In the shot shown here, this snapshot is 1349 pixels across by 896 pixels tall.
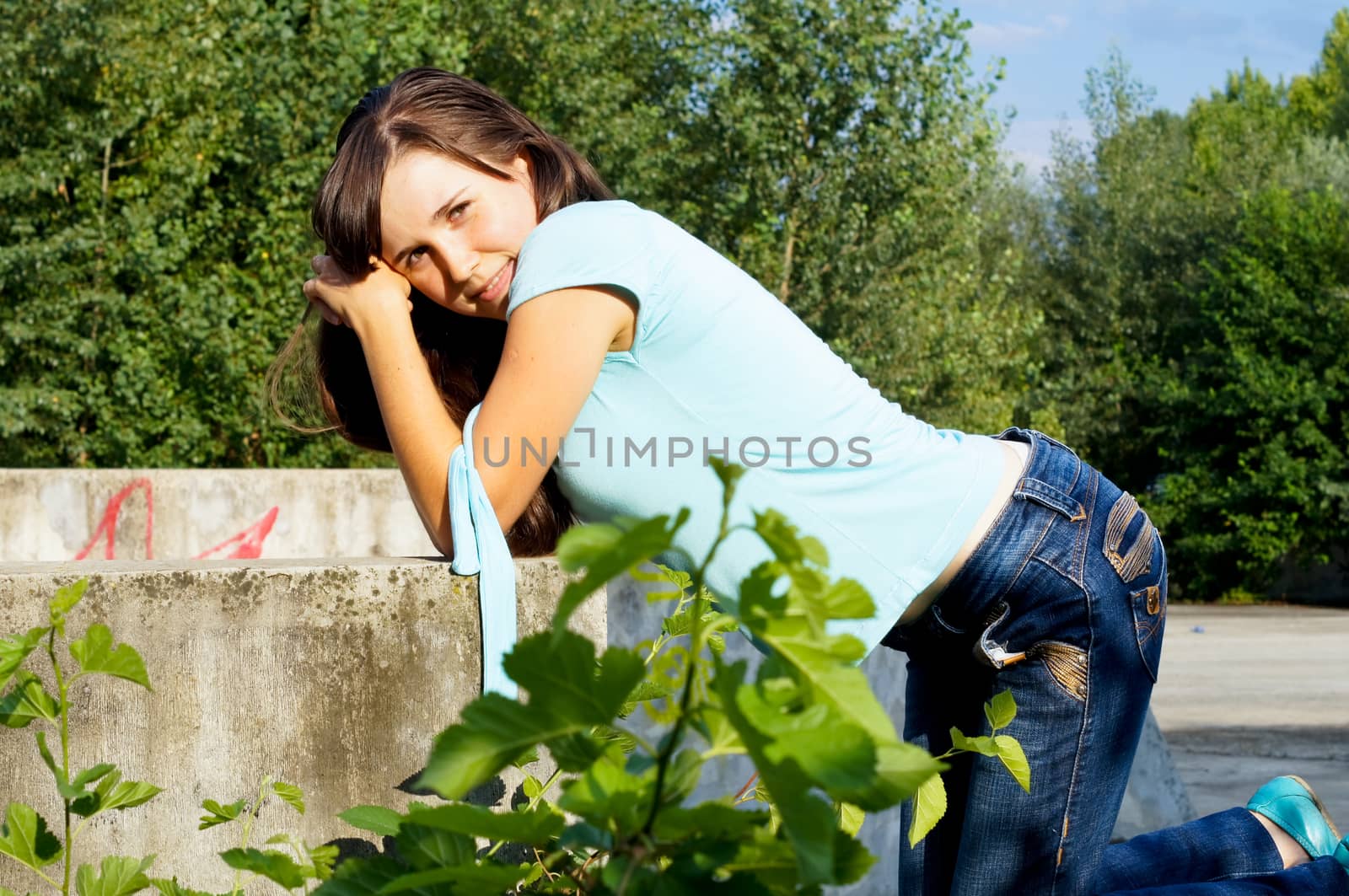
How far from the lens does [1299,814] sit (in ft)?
7.97

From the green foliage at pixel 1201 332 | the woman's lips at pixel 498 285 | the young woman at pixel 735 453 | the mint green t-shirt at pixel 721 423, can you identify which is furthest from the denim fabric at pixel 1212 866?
the green foliage at pixel 1201 332

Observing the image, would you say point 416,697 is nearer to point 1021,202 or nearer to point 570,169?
point 570,169

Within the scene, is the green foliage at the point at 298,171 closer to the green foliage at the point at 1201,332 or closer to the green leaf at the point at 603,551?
the green foliage at the point at 1201,332

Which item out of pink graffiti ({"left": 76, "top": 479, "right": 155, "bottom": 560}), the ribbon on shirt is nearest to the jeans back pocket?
the ribbon on shirt

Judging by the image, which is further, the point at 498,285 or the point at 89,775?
the point at 498,285

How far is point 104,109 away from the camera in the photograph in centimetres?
1134

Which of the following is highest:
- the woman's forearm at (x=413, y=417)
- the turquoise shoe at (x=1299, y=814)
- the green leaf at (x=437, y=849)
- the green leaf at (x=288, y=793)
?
the woman's forearm at (x=413, y=417)

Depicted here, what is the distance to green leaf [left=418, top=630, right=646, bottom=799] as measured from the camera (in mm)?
603

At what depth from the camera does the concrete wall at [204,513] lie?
702 centimetres

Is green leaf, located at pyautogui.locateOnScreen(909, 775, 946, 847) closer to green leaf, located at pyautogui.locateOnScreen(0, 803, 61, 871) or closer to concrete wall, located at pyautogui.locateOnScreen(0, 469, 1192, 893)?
green leaf, located at pyautogui.locateOnScreen(0, 803, 61, 871)

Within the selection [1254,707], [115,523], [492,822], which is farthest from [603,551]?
[1254,707]

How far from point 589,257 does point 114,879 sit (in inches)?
35.9

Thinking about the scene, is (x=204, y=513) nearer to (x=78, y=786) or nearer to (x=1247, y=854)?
(x=1247, y=854)

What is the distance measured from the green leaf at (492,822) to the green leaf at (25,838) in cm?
51
